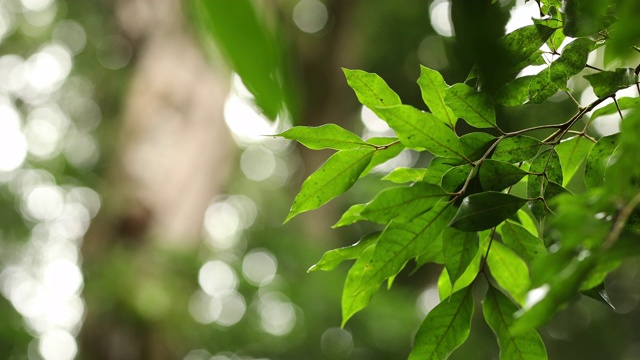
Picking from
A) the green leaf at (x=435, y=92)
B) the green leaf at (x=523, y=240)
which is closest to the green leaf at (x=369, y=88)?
the green leaf at (x=435, y=92)

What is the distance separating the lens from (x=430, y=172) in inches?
17.5

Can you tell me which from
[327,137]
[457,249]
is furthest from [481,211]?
[327,137]

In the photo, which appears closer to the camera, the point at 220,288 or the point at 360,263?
the point at 360,263

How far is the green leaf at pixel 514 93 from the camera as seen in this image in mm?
439

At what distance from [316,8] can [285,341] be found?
2.64 metres

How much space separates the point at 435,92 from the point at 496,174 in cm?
9

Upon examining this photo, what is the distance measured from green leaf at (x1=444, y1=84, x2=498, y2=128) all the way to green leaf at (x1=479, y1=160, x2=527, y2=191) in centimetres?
4

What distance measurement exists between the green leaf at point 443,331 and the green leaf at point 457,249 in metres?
0.04

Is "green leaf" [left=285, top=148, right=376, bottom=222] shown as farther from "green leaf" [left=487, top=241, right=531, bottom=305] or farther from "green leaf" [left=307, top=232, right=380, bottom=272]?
"green leaf" [left=487, top=241, right=531, bottom=305]

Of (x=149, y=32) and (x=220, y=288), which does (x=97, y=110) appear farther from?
(x=149, y=32)

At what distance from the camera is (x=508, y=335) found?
1.44ft

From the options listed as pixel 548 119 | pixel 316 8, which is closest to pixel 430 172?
pixel 548 119

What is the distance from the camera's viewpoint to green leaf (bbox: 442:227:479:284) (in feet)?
1.36

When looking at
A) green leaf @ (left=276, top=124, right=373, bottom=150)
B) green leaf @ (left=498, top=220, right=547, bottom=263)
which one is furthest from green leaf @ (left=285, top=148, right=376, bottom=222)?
green leaf @ (left=498, top=220, right=547, bottom=263)
